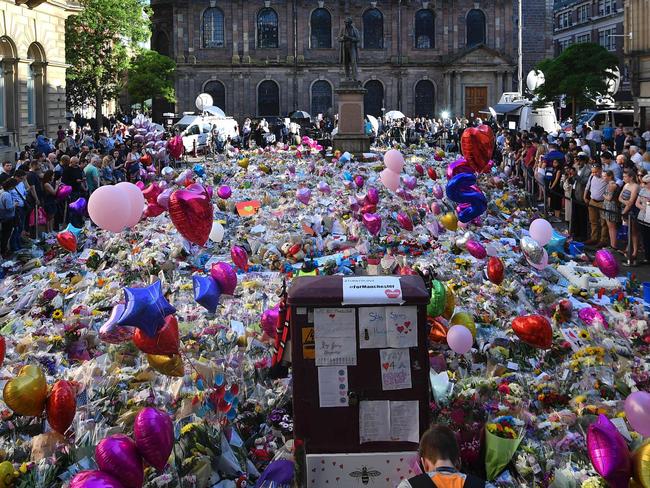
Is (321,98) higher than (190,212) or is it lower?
higher

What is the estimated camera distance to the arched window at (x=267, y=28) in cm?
5281

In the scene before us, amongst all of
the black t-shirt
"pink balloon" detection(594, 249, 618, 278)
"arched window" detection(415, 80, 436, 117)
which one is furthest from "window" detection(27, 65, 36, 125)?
"arched window" detection(415, 80, 436, 117)

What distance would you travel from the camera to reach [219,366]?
7.20m

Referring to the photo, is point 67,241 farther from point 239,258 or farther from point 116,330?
point 116,330

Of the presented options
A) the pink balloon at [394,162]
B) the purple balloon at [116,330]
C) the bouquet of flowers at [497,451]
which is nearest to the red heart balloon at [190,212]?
the purple balloon at [116,330]

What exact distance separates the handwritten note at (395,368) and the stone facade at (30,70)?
21701mm

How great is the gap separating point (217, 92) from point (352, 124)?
91.8ft

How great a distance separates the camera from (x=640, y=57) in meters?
30.3

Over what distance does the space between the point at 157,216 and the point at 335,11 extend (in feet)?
142

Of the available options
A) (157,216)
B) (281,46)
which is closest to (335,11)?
(281,46)

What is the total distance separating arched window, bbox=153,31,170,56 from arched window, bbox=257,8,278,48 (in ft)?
21.5

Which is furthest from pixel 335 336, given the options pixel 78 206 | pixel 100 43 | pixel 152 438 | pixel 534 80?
pixel 100 43

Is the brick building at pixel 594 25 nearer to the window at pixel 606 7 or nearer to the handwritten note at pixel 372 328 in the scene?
the window at pixel 606 7

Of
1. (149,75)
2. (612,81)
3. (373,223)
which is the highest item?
(149,75)
